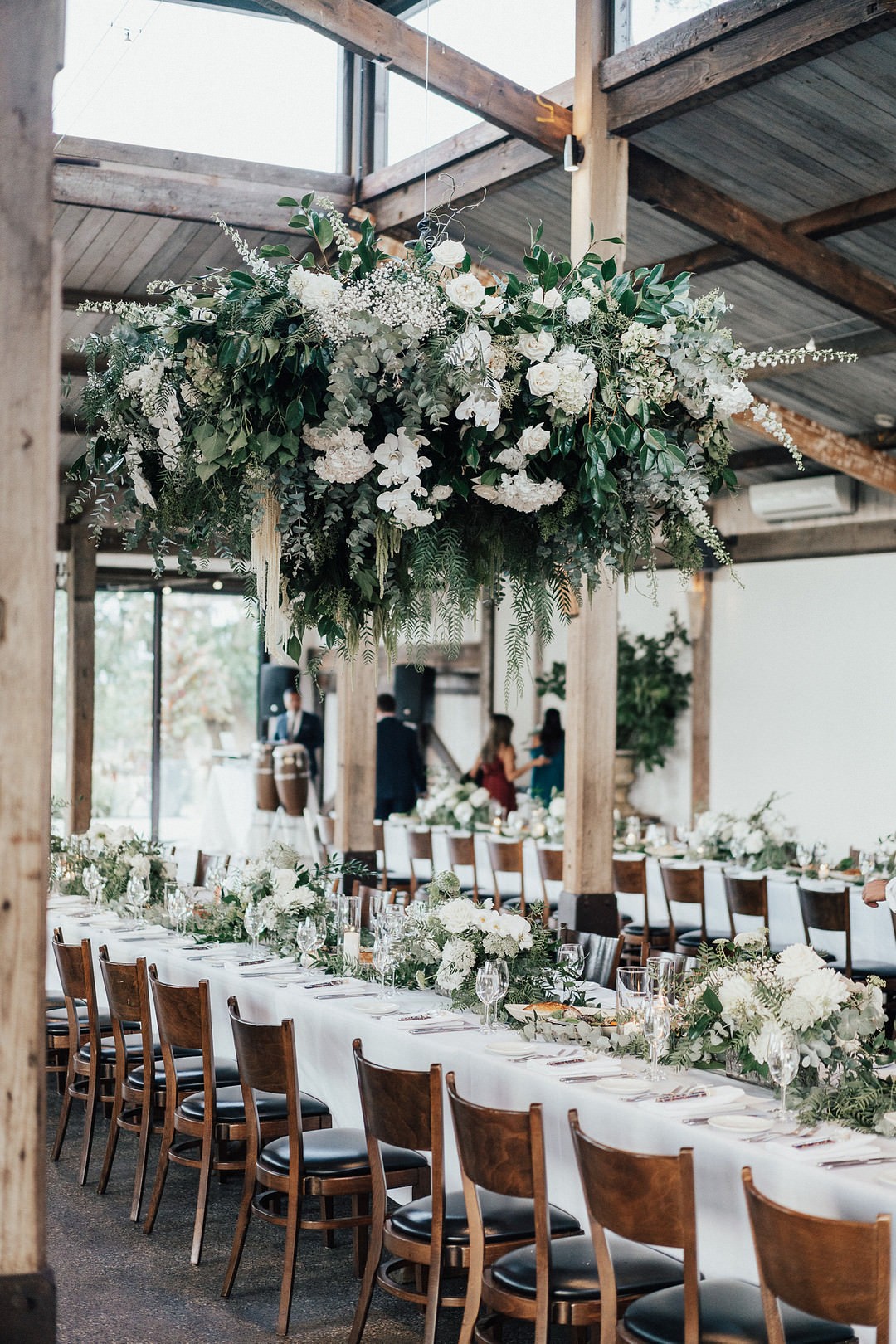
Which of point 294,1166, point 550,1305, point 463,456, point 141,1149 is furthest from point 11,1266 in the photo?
point 141,1149

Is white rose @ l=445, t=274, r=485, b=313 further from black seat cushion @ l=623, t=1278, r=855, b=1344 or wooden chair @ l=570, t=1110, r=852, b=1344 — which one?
black seat cushion @ l=623, t=1278, r=855, b=1344

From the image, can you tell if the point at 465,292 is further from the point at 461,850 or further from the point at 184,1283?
the point at 461,850

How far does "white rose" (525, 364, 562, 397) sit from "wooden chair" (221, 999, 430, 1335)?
1876mm

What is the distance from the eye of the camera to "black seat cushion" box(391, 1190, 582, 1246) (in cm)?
356

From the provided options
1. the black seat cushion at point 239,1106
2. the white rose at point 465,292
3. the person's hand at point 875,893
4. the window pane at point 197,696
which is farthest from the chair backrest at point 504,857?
the window pane at point 197,696

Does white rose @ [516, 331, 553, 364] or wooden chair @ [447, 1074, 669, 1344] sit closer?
wooden chair @ [447, 1074, 669, 1344]

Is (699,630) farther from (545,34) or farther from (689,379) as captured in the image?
(689,379)

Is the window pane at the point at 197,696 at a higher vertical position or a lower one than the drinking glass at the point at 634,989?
higher

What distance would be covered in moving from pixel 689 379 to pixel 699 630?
8.99 metres

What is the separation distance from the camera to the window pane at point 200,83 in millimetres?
8539

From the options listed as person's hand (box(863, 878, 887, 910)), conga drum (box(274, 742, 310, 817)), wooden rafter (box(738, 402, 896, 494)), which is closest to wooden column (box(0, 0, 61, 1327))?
person's hand (box(863, 878, 887, 910))

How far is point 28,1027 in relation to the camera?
199 cm

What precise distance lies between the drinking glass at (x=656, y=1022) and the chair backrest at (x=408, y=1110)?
0.60 metres

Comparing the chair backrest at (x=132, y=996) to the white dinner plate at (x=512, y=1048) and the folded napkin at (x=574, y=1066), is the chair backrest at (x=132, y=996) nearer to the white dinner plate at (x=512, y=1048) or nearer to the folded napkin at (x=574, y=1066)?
the white dinner plate at (x=512, y=1048)
